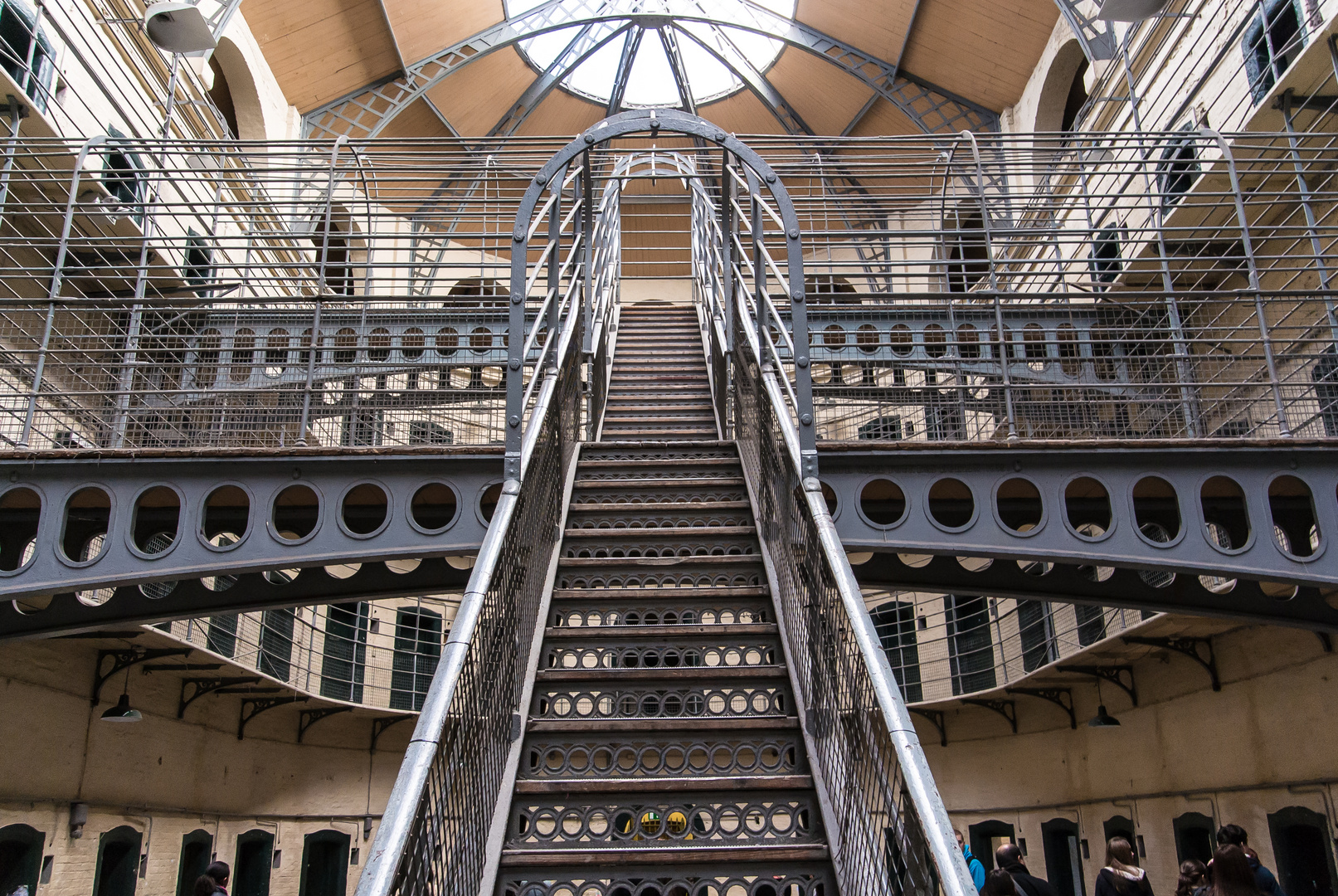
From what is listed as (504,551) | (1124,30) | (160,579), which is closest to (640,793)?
(504,551)

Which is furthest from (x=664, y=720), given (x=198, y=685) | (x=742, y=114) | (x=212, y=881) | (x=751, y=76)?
(x=742, y=114)

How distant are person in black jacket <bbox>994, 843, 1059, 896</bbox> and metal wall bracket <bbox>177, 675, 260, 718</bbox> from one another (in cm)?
890

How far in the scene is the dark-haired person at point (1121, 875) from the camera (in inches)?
186

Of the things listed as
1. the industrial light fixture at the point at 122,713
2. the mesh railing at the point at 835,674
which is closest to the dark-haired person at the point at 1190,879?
the mesh railing at the point at 835,674

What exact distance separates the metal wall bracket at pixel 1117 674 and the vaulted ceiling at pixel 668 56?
9.63m

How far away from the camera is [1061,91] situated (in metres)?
15.2

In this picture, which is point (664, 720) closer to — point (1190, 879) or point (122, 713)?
point (1190, 879)

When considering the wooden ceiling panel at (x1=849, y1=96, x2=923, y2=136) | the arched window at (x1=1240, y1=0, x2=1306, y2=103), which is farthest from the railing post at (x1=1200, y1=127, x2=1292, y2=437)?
the wooden ceiling panel at (x1=849, y1=96, x2=923, y2=136)

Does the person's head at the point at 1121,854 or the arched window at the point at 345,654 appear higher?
the arched window at the point at 345,654

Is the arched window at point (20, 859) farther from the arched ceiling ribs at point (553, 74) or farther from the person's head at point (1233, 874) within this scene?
the arched ceiling ribs at point (553, 74)

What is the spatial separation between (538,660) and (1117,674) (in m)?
10.1

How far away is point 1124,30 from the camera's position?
12.2 m

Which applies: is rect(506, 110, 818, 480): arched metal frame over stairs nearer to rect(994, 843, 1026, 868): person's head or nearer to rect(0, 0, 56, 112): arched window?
rect(994, 843, 1026, 868): person's head

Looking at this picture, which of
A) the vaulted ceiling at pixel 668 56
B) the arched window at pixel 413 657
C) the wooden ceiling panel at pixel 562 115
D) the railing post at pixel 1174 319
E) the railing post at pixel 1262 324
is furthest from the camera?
the wooden ceiling panel at pixel 562 115
